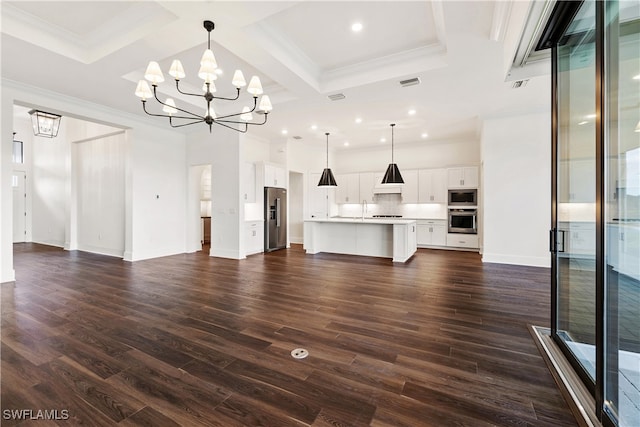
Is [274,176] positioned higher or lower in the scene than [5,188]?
higher

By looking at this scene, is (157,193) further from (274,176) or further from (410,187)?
(410,187)

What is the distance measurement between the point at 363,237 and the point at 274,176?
298cm

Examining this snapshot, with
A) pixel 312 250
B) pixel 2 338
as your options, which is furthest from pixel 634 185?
pixel 312 250

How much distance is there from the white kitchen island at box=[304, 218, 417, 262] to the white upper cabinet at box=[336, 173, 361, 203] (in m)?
2.33

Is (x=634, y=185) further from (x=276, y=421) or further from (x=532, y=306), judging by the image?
(x=532, y=306)

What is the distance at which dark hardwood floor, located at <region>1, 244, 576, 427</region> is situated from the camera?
63.9 inches

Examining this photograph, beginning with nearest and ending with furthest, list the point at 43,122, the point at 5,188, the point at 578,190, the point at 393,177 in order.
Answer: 1. the point at 578,190
2. the point at 5,188
3. the point at 43,122
4. the point at 393,177

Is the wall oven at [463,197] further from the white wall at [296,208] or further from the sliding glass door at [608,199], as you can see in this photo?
the sliding glass door at [608,199]

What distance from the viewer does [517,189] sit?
18.8ft

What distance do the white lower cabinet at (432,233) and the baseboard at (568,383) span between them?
547 cm

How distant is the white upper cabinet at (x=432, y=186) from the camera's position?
25.9ft

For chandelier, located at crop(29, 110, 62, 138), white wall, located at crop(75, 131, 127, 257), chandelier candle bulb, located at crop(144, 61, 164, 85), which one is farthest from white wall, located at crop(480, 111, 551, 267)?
chandelier, located at crop(29, 110, 62, 138)

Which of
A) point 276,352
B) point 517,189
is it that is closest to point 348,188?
point 517,189

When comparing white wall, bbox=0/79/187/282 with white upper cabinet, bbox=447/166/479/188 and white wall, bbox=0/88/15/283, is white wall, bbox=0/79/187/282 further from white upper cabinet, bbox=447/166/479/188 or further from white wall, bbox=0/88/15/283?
white upper cabinet, bbox=447/166/479/188
